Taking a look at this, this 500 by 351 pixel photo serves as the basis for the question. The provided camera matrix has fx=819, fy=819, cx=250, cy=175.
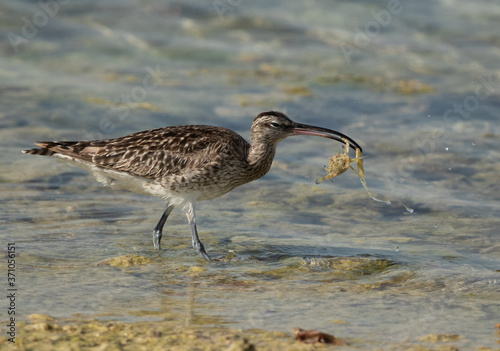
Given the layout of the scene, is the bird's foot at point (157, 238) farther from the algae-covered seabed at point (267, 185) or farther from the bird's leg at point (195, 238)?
the bird's leg at point (195, 238)

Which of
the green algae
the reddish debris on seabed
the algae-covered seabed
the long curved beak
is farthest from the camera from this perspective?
the long curved beak

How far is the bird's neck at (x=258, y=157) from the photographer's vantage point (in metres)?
8.37

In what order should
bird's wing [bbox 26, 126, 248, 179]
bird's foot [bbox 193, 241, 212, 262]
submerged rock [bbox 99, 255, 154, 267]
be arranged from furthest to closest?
1. bird's wing [bbox 26, 126, 248, 179]
2. bird's foot [bbox 193, 241, 212, 262]
3. submerged rock [bbox 99, 255, 154, 267]

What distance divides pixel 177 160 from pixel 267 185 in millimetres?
2247

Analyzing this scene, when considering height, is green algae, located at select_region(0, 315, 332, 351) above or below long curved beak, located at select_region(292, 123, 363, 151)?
below

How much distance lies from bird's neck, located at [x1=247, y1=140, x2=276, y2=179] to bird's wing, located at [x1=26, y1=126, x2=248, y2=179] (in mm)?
138

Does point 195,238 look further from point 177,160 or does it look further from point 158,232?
point 177,160

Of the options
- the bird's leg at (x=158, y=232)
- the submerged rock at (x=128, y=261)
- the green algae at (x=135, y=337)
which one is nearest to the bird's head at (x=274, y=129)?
the bird's leg at (x=158, y=232)

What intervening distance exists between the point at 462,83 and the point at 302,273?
7557 millimetres

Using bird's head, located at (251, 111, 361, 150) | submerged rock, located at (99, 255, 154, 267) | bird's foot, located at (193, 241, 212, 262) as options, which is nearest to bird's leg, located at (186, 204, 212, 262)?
bird's foot, located at (193, 241, 212, 262)

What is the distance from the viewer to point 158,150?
319 inches

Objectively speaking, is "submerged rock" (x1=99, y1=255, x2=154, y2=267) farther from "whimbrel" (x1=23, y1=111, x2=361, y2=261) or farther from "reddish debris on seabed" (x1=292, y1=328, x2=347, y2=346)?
"reddish debris on seabed" (x1=292, y1=328, x2=347, y2=346)

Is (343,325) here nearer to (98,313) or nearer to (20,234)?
(98,313)

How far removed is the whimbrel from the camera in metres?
7.98
